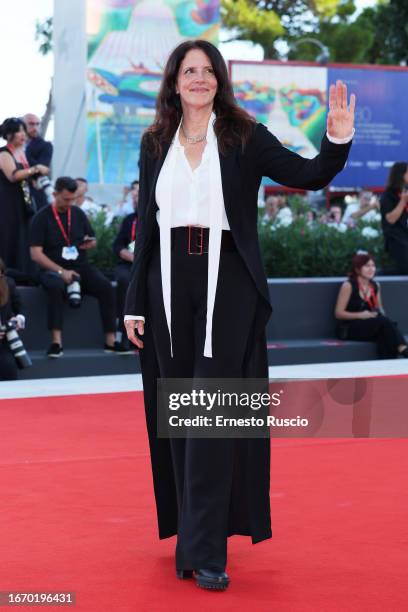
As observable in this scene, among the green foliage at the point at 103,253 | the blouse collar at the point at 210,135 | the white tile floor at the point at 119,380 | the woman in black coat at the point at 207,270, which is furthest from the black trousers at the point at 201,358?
the green foliage at the point at 103,253

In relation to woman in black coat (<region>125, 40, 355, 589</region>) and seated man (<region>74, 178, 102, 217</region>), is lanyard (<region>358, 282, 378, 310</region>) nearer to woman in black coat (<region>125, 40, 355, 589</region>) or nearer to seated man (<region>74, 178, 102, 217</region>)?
seated man (<region>74, 178, 102, 217</region>)

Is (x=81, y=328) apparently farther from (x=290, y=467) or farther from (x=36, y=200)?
(x=290, y=467)

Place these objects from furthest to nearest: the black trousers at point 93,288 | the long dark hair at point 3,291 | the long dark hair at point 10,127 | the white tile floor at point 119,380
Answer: the long dark hair at point 10,127
the black trousers at point 93,288
the long dark hair at point 3,291
the white tile floor at point 119,380

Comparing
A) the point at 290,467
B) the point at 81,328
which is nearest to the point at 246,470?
the point at 290,467

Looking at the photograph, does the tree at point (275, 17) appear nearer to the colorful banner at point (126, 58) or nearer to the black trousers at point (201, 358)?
the colorful banner at point (126, 58)

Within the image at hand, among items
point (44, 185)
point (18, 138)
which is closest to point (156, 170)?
point (18, 138)

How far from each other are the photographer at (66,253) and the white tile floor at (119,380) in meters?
1.60

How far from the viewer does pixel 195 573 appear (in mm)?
3857

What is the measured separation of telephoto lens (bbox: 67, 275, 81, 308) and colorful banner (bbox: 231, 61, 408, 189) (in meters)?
15.3

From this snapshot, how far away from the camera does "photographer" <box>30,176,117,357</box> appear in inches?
385

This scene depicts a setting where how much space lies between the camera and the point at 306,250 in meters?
12.1

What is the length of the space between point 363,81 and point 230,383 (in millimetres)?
21780

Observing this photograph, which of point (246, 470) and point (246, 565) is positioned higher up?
point (246, 470)

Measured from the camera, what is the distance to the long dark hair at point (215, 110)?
13.1 ft
